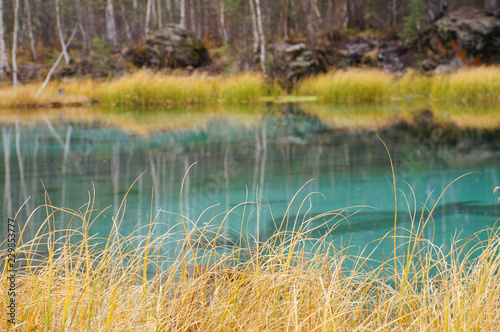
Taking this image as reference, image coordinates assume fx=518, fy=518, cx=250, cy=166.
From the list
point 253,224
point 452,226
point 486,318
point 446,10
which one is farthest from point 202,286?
point 446,10

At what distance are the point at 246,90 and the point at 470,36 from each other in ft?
27.0

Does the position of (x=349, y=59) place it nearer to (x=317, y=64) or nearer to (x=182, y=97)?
(x=317, y=64)

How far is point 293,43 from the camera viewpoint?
53.4 feet

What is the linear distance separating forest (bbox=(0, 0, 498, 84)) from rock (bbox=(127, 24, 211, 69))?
1073mm

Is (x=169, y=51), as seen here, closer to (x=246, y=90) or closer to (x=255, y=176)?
(x=246, y=90)

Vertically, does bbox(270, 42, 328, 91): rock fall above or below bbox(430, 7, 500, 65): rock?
below

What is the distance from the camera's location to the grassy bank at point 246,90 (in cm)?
1222

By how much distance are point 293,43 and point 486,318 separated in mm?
15386

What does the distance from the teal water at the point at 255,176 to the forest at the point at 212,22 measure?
11.7 meters

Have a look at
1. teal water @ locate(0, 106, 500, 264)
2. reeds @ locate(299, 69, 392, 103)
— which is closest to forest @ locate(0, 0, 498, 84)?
reeds @ locate(299, 69, 392, 103)

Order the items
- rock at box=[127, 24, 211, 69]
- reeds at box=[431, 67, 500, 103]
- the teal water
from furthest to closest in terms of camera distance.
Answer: rock at box=[127, 24, 211, 69] → reeds at box=[431, 67, 500, 103] → the teal water

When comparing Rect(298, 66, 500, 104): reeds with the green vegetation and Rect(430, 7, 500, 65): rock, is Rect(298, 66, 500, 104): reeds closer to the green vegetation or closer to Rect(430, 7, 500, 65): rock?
Rect(430, 7, 500, 65): rock

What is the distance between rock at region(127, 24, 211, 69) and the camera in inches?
685

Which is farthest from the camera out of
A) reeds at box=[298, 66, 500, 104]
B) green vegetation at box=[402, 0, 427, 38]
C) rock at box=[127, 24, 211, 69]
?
green vegetation at box=[402, 0, 427, 38]
